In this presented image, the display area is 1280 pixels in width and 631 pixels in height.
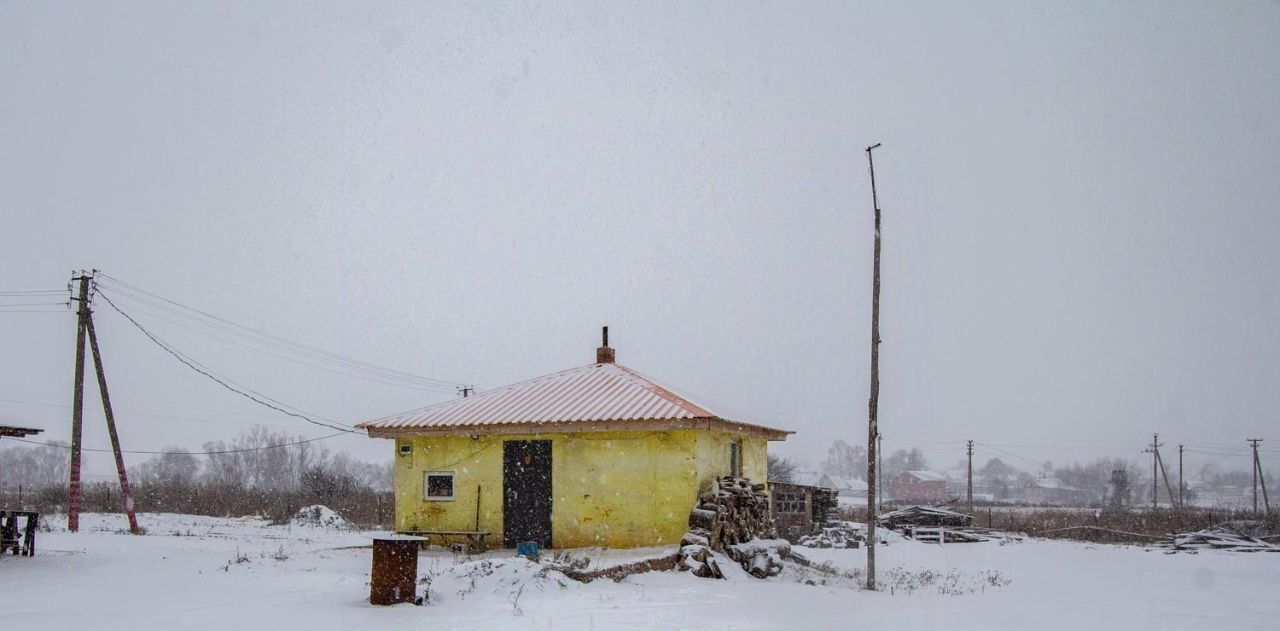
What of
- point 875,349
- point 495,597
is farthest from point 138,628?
point 875,349

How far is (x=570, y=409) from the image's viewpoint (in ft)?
58.7

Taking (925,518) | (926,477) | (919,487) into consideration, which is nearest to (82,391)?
(925,518)

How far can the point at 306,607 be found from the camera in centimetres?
1066

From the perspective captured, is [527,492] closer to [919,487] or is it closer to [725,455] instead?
[725,455]

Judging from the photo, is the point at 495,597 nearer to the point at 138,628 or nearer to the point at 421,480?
the point at 138,628

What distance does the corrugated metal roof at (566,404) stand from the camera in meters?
16.9

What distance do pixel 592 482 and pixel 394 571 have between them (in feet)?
22.3

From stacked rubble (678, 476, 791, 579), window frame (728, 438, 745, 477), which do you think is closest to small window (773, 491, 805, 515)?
window frame (728, 438, 745, 477)

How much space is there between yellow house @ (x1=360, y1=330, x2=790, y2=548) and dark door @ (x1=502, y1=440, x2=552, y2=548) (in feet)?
0.07

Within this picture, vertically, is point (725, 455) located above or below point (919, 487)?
above

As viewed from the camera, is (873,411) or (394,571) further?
(873,411)

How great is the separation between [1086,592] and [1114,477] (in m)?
70.6

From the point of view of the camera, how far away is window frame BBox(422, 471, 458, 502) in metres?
18.6

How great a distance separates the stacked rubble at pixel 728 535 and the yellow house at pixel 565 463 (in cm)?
42
